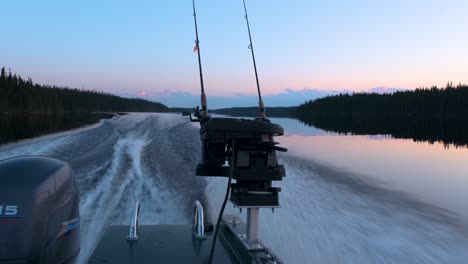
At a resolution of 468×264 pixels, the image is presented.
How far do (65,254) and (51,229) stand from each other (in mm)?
224

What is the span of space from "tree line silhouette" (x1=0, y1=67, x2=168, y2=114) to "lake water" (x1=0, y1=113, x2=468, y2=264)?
5361 cm

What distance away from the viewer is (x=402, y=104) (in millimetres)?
86875

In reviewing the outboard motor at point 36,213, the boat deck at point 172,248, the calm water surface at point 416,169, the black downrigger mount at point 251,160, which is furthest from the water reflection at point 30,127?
the black downrigger mount at point 251,160

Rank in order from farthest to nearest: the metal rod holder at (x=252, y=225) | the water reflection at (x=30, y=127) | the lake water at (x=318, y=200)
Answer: the water reflection at (x=30, y=127) < the lake water at (x=318, y=200) < the metal rod holder at (x=252, y=225)

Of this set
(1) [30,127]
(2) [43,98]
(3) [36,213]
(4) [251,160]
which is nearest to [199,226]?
(4) [251,160]

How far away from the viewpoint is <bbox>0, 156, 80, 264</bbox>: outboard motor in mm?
2371

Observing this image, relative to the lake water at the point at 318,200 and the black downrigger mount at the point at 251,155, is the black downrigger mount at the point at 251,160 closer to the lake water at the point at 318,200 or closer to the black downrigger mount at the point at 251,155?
the black downrigger mount at the point at 251,155

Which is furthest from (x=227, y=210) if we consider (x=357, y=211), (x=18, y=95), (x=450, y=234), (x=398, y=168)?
(x=18, y=95)

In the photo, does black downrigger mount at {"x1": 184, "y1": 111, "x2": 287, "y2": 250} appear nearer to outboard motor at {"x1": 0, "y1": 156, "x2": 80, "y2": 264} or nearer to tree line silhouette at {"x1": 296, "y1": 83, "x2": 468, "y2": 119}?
outboard motor at {"x1": 0, "y1": 156, "x2": 80, "y2": 264}

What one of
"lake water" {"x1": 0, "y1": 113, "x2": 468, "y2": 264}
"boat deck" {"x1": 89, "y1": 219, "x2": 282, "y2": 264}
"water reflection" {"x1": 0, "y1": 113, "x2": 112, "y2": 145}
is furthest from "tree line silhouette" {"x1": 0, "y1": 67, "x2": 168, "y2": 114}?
"boat deck" {"x1": 89, "y1": 219, "x2": 282, "y2": 264}

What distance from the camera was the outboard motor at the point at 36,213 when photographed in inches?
93.4

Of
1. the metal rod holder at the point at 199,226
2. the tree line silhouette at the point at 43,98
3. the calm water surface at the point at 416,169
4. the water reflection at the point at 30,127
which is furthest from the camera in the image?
the tree line silhouette at the point at 43,98

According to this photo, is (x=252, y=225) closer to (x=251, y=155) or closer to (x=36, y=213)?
(x=251, y=155)

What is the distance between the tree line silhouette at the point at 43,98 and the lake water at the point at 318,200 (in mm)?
53608
